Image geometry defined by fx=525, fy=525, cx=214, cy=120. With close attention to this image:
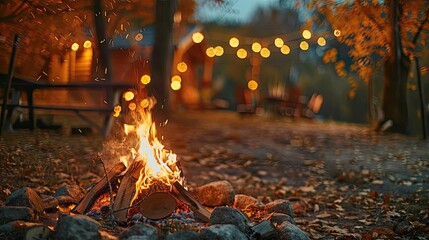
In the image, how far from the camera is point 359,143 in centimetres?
1180

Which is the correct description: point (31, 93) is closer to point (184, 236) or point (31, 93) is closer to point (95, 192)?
point (95, 192)

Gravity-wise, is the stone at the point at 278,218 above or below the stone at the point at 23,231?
below

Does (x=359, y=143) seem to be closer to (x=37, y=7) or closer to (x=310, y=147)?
(x=310, y=147)

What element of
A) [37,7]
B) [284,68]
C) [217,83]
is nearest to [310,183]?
[37,7]

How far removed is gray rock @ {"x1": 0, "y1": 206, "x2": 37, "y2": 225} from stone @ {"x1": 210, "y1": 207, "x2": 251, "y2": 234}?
1.61 metres

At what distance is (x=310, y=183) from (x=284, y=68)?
115ft

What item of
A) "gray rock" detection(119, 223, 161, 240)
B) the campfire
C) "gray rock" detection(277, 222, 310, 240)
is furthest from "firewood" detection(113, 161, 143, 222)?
"gray rock" detection(277, 222, 310, 240)

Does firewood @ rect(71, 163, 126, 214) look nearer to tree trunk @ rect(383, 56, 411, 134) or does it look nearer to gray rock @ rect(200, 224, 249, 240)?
gray rock @ rect(200, 224, 249, 240)

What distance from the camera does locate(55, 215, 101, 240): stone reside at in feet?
12.7

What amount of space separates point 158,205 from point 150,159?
2.35 feet

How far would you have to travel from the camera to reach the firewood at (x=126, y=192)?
470cm

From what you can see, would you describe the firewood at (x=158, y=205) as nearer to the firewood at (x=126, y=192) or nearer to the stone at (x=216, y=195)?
the firewood at (x=126, y=192)

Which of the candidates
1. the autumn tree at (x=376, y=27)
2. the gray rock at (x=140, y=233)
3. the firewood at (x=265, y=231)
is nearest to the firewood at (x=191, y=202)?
the firewood at (x=265, y=231)

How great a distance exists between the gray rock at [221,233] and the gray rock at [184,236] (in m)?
0.06
